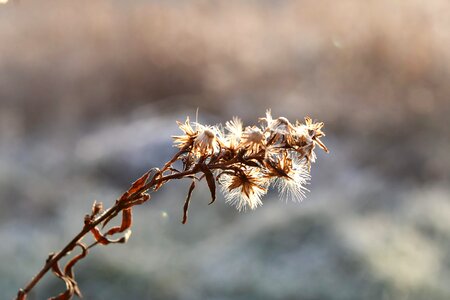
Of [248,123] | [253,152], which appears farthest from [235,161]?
[248,123]

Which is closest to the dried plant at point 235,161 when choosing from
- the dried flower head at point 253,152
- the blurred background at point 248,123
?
the dried flower head at point 253,152

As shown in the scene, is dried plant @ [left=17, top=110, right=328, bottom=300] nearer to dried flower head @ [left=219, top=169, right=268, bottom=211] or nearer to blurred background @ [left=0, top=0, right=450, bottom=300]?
dried flower head @ [left=219, top=169, right=268, bottom=211]

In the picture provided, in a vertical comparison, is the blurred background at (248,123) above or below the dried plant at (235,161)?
above

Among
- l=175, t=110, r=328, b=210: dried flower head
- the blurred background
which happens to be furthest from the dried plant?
the blurred background

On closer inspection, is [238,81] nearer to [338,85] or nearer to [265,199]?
[338,85]

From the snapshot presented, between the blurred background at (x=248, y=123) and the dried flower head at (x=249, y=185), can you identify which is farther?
the blurred background at (x=248, y=123)

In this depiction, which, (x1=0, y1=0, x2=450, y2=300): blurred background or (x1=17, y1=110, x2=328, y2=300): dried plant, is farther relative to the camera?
(x1=0, y1=0, x2=450, y2=300): blurred background

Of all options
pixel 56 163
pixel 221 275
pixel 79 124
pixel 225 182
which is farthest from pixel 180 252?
pixel 225 182

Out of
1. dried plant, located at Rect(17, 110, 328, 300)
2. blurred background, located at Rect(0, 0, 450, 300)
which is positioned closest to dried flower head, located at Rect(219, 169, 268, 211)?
dried plant, located at Rect(17, 110, 328, 300)

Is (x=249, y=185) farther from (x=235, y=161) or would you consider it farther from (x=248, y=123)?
(x=248, y=123)

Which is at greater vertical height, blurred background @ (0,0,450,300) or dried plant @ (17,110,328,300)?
blurred background @ (0,0,450,300)

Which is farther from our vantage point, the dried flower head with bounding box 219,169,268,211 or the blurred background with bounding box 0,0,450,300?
the blurred background with bounding box 0,0,450,300

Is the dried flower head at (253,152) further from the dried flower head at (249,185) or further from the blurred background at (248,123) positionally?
the blurred background at (248,123)
